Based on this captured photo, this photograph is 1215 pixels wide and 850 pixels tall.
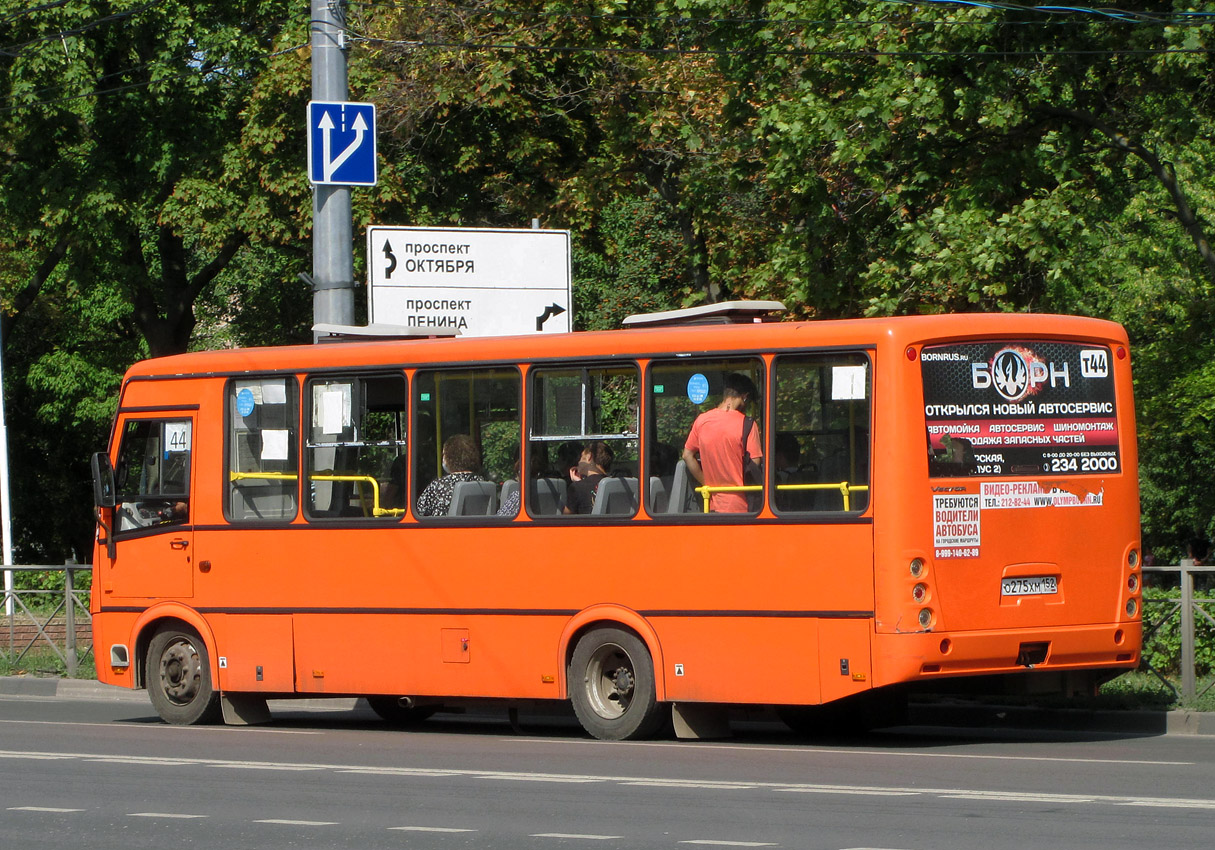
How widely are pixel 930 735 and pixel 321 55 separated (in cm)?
801

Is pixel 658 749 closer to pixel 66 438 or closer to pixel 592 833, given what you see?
pixel 592 833

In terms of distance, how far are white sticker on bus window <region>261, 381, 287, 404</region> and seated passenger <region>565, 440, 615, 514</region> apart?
2.59m

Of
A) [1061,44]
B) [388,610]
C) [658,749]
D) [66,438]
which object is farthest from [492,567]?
[66,438]

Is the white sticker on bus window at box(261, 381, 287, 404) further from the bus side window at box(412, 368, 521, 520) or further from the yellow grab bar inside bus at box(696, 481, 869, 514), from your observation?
the yellow grab bar inside bus at box(696, 481, 869, 514)

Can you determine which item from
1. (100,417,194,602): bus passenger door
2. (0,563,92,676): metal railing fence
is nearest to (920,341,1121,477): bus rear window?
(100,417,194,602): bus passenger door

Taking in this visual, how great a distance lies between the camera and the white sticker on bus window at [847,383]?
456 inches

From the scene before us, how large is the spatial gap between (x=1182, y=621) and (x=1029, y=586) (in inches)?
111

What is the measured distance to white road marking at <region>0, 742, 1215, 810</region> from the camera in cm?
904

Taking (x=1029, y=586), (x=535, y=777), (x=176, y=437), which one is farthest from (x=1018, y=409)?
(x=176, y=437)

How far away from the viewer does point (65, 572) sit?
19766 mm

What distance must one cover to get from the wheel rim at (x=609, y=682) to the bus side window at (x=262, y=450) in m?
2.76

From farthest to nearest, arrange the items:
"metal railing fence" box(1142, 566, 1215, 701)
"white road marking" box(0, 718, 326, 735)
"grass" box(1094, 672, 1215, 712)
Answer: "white road marking" box(0, 718, 326, 735)
"metal railing fence" box(1142, 566, 1215, 701)
"grass" box(1094, 672, 1215, 712)

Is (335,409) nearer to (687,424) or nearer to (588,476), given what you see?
(588,476)

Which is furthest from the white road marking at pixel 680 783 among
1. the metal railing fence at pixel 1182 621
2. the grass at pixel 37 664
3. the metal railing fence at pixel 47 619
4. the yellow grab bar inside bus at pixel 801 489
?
the grass at pixel 37 664
